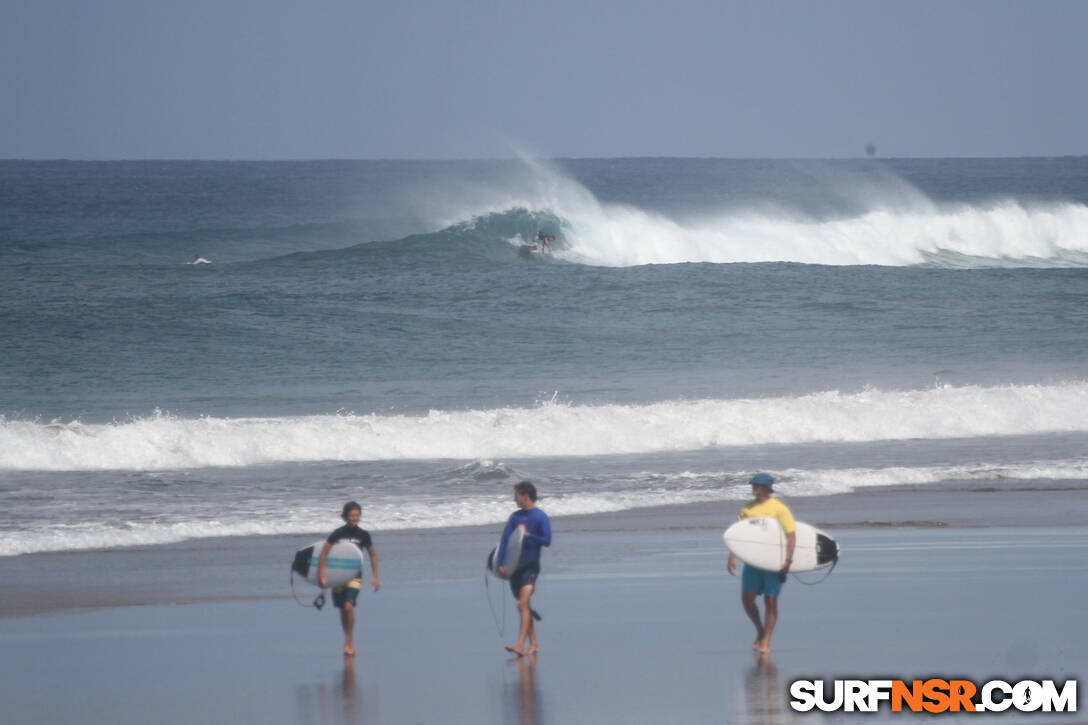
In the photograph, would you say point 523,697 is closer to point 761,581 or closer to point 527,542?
point 527,542

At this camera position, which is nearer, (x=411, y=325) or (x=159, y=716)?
(x=159, y=716)

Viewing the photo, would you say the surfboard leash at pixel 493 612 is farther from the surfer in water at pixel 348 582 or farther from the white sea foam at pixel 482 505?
the white sea foam at pixel 482 505

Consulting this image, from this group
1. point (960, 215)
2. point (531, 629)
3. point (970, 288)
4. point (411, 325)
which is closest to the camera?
point (531, 629)

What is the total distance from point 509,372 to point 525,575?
14.6 metres

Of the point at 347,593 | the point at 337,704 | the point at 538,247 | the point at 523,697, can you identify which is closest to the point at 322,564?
the point at 347,593

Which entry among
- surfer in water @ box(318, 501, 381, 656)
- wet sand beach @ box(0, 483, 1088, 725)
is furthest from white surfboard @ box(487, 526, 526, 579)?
surfer in water @ box(318, 501, 381, 656)

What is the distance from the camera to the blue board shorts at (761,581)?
7543mm

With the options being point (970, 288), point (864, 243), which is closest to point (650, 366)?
point (970, 288)

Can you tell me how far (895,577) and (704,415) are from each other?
893 centimetres

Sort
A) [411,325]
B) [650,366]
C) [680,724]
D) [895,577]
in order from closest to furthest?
[680,724]
[895,577]
[650,366]
[411,325]

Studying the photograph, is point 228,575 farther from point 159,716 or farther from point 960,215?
point 960,215

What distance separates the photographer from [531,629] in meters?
7.55

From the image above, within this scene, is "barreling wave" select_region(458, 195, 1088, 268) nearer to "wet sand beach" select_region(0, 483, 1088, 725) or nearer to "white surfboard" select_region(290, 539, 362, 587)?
"wet sand beach" select_region(0, 483, 1088, 725)

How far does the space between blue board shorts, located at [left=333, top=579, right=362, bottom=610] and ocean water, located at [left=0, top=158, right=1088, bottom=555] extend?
4.37m
